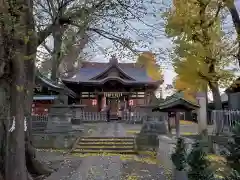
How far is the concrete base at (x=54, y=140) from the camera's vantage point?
1664cm

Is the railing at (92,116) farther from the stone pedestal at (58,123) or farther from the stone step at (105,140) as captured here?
the stone step at (105,140)

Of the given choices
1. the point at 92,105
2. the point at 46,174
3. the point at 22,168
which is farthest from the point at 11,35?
the point at 92,105

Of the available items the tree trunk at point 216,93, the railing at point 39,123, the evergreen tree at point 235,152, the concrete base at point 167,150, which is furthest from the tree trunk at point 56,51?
the tree trunk at point 216,93

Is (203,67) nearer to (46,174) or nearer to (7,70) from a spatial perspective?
(46,174)

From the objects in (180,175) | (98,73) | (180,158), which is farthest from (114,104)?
(180,175)

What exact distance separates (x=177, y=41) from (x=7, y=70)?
11.0 metres

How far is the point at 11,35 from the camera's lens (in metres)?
8.24

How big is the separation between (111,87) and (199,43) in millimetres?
19810

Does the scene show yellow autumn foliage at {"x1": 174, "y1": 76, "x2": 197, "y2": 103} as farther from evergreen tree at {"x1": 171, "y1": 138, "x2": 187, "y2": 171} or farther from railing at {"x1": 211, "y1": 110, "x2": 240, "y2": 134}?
evergreen tree at {"x1": 171, "y1": 138, "x2": 187, "y2": 171}

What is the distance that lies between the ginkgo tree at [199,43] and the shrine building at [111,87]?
1680cm

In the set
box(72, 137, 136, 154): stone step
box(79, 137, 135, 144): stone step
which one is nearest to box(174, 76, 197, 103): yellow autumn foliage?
box(79, 137, 135, 144): stone step

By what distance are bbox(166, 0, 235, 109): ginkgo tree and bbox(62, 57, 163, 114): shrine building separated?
661 inches

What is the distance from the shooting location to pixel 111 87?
36281 mm

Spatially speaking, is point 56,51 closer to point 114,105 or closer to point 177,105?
point 177,105
